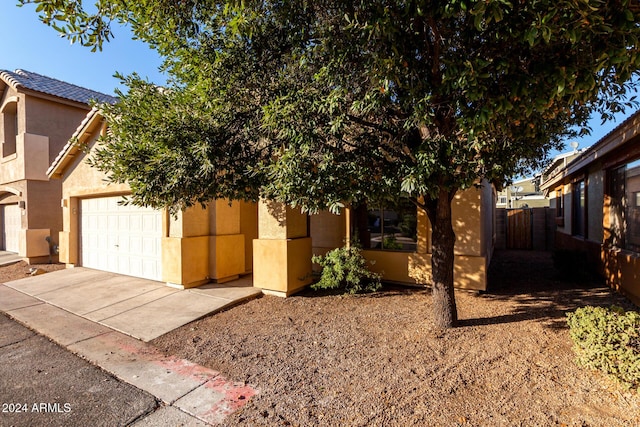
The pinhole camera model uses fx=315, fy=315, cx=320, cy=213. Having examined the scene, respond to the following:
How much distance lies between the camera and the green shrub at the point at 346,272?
24.4ft

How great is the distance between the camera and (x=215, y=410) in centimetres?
337

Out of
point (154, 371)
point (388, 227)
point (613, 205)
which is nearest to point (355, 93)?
point (154, 371)

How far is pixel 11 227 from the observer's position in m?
16.0

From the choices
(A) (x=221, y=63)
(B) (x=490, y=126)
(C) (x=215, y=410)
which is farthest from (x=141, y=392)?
(B) (x=490, y=126)

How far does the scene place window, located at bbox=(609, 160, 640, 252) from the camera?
21.7 feet

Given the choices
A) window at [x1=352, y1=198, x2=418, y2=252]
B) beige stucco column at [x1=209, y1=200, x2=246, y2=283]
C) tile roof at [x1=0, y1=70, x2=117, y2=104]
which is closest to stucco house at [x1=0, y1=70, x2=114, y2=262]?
tile roof at [x1=0, y1=70, x2=117, y2=104]

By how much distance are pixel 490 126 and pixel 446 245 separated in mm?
2172

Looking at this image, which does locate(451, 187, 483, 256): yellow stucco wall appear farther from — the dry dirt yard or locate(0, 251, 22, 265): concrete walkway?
locate(0, 251, 22, 265): concrete walkway

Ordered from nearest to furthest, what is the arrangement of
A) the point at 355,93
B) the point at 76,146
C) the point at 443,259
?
1. the point at 355,93
2. the point at 443,259
3. the point at 76,146

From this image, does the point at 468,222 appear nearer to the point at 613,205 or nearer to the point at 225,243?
the point at 613,205

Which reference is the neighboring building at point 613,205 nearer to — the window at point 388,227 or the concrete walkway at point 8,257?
the window at point 388,227

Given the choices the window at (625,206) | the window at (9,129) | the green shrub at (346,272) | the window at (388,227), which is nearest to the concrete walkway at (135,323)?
the green shrub at (346,272)

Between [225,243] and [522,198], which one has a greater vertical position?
[522,198]

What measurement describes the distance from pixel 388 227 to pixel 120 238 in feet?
27.6
